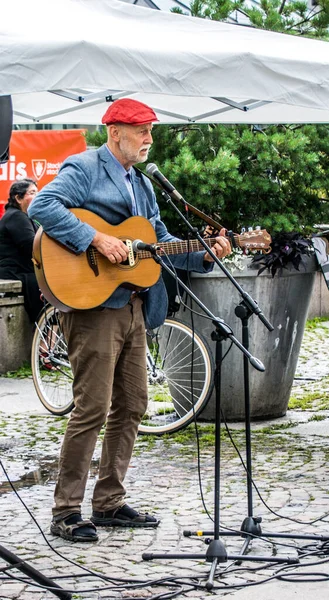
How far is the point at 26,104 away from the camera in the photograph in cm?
810

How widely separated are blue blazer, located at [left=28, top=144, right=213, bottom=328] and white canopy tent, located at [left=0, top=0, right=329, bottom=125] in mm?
371

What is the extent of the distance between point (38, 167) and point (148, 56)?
8.69 metres

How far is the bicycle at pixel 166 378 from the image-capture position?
23.5 ft

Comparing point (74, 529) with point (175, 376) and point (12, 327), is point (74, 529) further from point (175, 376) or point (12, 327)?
point (12, 327)

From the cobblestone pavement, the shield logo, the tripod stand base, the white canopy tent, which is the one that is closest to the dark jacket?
the cobblestone pavement

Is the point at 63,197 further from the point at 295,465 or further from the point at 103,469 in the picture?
the point at 295,465

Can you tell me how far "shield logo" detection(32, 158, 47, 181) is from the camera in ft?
44.3

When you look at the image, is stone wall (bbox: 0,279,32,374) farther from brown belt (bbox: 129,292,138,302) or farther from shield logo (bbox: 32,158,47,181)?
brown belt (bbox: 129,292,138,302)

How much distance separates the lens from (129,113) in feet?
16.2

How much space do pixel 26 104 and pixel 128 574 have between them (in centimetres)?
461

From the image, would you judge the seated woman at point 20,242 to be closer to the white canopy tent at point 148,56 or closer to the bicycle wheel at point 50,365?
the bicycle wheel at point 50,365

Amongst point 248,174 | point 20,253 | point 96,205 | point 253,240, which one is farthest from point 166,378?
point 20,253

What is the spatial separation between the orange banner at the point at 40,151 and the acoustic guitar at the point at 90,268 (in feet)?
27.6

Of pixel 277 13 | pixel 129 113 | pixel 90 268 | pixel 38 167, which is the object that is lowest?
pixel 90 268
